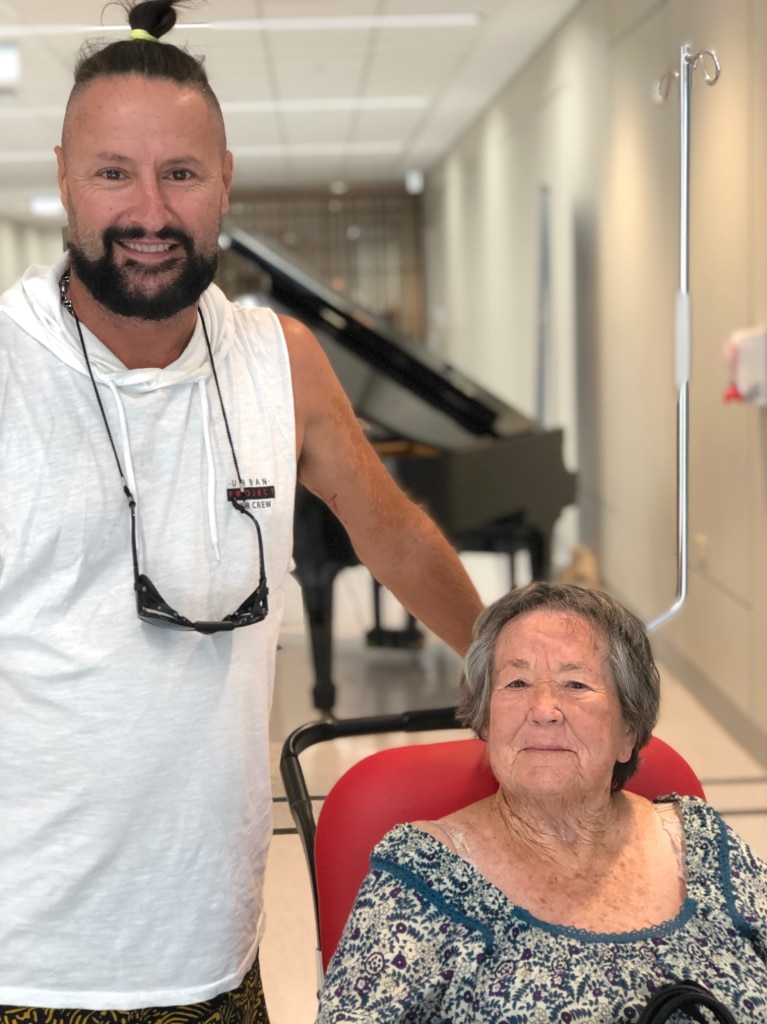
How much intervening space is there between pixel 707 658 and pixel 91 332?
382 cm

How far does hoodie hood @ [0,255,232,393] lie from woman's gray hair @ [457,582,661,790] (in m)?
0.52

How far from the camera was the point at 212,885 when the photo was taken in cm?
153

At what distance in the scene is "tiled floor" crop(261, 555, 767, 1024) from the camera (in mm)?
2252

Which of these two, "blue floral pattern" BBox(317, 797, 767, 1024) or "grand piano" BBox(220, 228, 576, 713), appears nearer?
"blue floral pattern" BBox(317, 797, 767, 1024)

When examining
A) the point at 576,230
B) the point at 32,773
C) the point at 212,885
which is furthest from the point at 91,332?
the point at 576,230

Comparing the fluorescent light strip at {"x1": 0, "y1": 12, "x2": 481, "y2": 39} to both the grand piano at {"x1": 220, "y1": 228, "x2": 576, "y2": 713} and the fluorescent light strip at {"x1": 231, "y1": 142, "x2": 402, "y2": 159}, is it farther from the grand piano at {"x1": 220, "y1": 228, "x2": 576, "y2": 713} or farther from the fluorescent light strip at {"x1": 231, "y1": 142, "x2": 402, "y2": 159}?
the fluorescent light strip at {"x1": 231, "y1": 142, "x2": 402, "y2": 159}

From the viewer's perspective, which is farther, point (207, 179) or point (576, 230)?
point (576, 230)

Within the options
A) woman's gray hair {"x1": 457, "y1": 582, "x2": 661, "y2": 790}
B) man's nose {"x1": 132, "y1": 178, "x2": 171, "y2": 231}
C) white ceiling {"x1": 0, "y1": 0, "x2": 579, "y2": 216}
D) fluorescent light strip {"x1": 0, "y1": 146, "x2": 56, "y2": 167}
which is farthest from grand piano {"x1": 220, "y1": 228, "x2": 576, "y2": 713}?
man's nose {"x1": 132, "y1": 178, "x2": 171, "y2": 231}

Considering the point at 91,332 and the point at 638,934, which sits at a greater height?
the point at 91,332

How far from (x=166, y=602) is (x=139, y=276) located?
394 millimetres

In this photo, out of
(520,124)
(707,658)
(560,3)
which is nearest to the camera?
(707,658)

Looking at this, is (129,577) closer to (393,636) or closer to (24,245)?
(24,245)

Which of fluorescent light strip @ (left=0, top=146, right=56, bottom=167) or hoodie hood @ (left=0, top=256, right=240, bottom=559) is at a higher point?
fluorescent light strip @ (left=0, top=146, right=56, bottom=167)

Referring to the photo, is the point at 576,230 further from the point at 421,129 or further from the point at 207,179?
the point at 207,179
